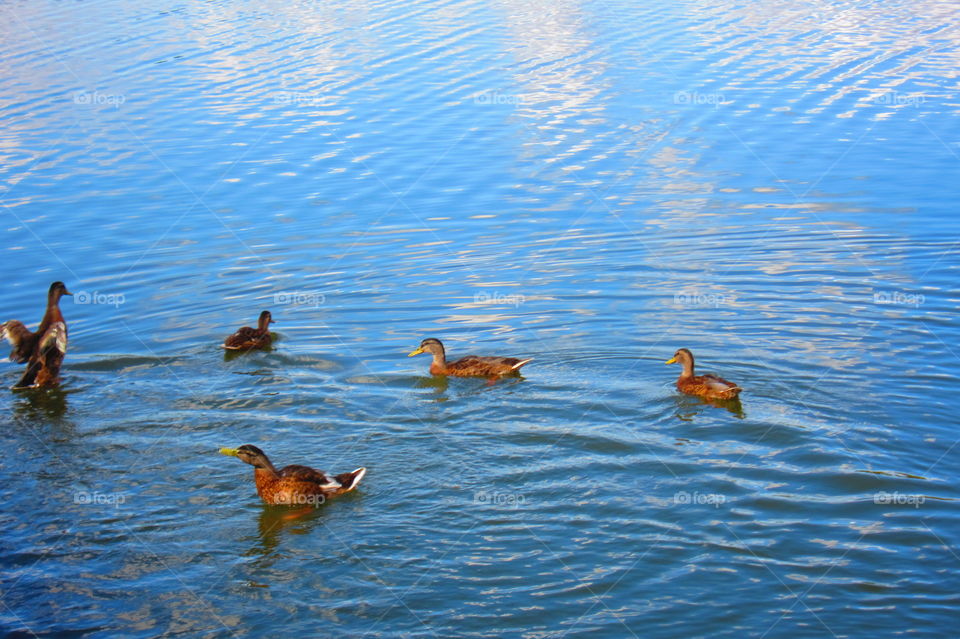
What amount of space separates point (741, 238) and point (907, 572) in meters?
8.78

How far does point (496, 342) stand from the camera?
1323 cm

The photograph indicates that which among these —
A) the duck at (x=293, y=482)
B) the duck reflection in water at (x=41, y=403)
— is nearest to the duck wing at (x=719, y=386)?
the duck at (x=293, y=482)

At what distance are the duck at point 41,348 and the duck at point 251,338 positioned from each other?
204cm

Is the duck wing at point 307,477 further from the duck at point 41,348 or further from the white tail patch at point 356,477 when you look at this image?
the duck at point 41,348

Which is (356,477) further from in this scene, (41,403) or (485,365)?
(41,403)

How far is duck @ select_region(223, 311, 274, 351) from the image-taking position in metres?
13.1

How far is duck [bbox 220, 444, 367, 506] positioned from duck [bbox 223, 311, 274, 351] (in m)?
3.48

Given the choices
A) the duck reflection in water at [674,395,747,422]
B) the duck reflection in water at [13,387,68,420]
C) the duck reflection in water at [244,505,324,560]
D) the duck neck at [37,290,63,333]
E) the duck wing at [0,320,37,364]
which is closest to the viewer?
the duck reflection in water at [244,505,324,560]

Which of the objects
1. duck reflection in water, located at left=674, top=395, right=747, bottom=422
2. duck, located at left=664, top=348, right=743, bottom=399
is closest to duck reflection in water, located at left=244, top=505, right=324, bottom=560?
duck reflection in water, located at left=674, top=395, right=747, bottom=422

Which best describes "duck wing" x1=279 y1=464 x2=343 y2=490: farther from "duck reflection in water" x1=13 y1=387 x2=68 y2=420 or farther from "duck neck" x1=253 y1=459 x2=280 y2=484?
"duck reflection in water" x1=13 y1=387 x2=68 y2=420

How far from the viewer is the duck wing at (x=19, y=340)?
12891 mm

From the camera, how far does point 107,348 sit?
13945 millimetres

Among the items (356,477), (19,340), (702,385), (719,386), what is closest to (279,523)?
(356,477)

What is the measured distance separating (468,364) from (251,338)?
2.97 m
